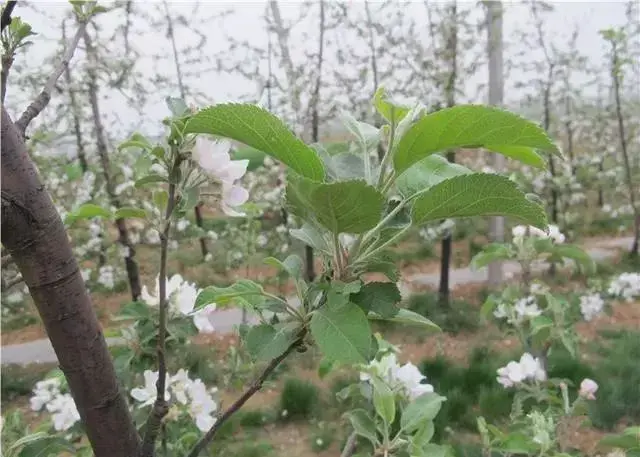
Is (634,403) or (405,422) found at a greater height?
Answer: (405,422)

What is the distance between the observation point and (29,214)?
473mm

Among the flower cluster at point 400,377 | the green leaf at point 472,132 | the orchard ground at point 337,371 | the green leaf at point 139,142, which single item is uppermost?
the green leaf at point 139,142

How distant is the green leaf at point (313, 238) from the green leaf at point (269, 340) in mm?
78

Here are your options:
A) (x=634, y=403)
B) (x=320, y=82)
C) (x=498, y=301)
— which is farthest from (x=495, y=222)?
(x=498, y=301)

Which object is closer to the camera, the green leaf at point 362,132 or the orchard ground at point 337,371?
the green leaf at point 362,132

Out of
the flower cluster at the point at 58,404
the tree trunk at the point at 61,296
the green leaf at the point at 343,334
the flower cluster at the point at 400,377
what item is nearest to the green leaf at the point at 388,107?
the green leaf at the point at 343,334

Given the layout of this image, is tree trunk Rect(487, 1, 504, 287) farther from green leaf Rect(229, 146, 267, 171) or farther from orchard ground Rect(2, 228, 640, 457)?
green leaf Rect(229, 146, 267, 171)

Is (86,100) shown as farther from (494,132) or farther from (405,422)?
(494,132)

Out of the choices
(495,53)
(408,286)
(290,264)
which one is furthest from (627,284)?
(290,264)

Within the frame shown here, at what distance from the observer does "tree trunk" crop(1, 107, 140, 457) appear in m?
0.47

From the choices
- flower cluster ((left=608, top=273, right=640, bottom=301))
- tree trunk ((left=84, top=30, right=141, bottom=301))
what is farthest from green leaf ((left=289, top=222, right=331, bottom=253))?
tree trunk ((left=84, top=30, right=141, bottom=301))

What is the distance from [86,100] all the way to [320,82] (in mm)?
2524

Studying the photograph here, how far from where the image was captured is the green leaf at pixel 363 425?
0.92 m

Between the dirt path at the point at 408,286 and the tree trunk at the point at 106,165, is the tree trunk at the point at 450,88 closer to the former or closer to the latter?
the dirt path at the point at 408,286
